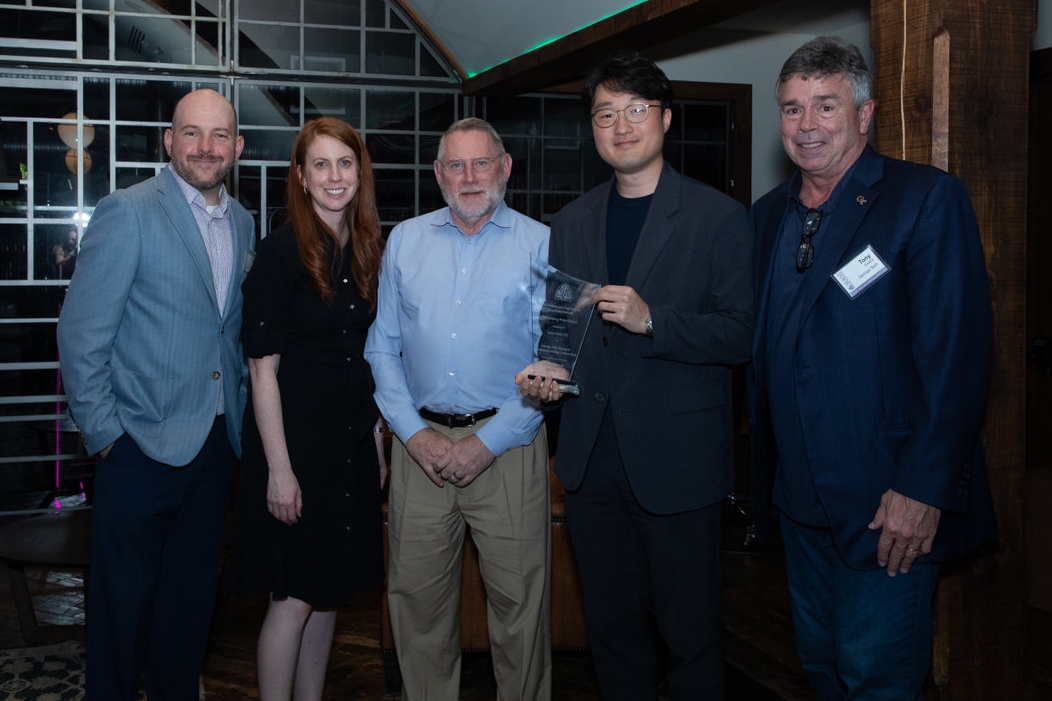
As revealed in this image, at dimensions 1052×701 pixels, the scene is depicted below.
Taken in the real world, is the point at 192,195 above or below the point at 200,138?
below

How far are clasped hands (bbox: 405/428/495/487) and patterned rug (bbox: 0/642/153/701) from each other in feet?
5.33

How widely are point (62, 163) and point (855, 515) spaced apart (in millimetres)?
5273

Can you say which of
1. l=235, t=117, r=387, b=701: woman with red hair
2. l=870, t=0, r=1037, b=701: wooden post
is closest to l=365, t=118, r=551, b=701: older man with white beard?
l=235, t=117, r=387, b=701: woman with red hair

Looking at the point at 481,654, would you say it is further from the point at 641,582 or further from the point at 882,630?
the point at 882,630

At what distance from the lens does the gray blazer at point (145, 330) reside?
238 centimetres

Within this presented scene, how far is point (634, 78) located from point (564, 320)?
0.59 m

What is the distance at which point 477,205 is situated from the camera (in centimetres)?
247

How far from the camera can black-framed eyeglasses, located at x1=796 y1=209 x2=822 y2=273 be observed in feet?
6.46

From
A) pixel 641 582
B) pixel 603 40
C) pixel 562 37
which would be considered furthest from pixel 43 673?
pixel 562 37

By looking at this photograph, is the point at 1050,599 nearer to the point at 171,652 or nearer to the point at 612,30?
the point at 612,30

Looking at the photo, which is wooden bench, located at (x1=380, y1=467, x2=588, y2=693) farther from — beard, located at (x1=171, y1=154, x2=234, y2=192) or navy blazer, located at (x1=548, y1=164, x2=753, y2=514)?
beard, located at (x1=171, y1=154, x2=234, y2=192)

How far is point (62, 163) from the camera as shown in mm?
5527

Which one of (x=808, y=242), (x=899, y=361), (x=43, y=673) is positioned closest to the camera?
(x=899, y=361)

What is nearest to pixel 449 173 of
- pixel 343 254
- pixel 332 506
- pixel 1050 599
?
pixel 343 254
